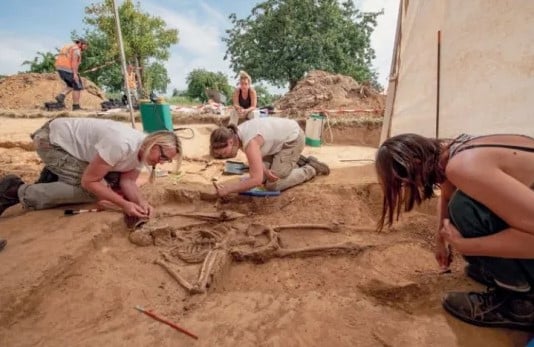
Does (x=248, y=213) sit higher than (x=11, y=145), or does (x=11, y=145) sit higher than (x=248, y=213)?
(x=11, y=145)

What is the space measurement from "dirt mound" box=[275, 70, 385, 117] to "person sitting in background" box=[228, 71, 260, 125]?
3.07 meters

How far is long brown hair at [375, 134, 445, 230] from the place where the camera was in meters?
1.44

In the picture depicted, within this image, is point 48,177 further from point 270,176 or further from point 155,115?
point 155,115

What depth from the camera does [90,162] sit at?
2645 millimetres

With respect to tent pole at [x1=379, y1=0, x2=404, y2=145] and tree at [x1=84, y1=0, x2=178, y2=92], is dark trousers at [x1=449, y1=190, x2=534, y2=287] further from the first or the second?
tree at [x1=84, y1=0, x2=178, y2=92]

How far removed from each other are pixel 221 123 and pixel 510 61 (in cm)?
602

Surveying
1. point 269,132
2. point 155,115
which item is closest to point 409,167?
point 269,132

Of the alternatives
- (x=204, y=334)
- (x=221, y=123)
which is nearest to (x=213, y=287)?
(x=204, y=334)

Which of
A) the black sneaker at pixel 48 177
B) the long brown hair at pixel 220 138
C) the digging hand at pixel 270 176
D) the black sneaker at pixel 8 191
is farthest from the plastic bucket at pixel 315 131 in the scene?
the black sneaker at pixel 8 191

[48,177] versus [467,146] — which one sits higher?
[467,146]

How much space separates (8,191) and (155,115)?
3480mm

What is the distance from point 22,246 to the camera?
2.32 metres

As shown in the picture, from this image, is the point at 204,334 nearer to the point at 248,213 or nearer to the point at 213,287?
the point at 213,287

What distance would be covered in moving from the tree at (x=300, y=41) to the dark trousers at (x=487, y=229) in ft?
54.5
